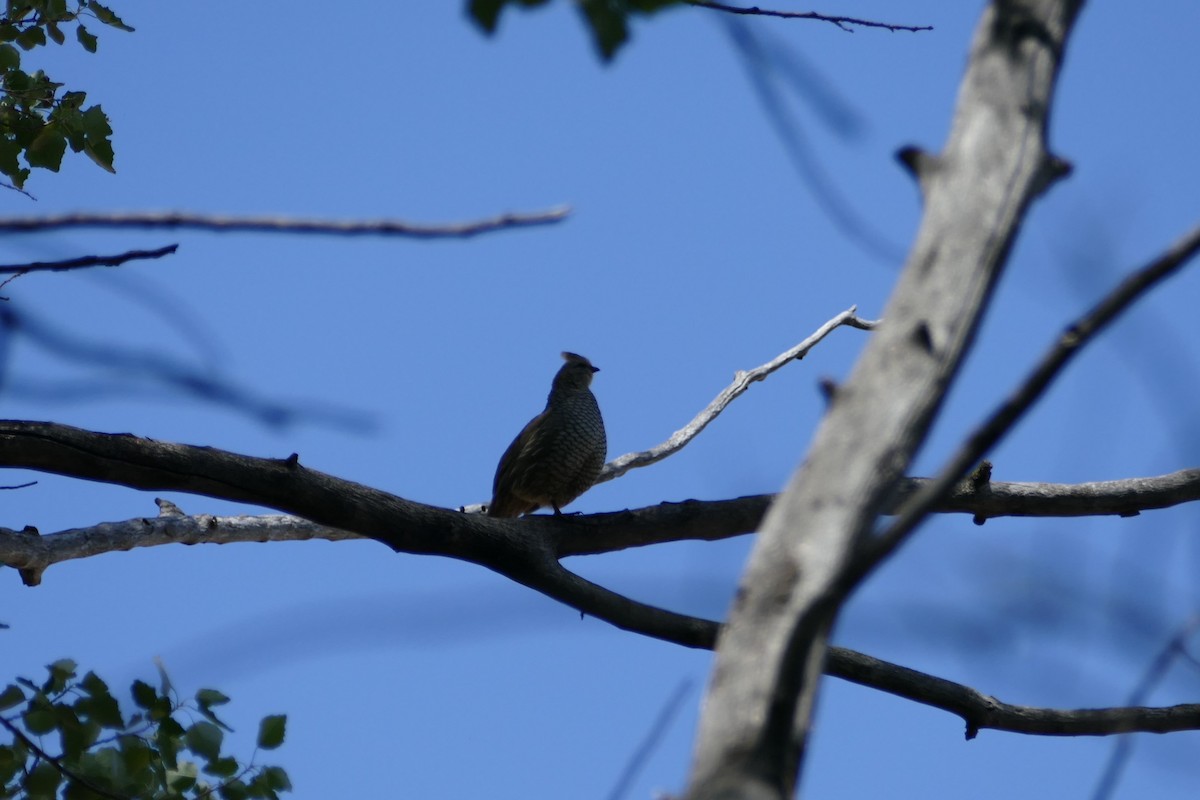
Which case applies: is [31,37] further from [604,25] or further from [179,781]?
[604,25]

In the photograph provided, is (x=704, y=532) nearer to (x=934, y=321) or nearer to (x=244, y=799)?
(x=244, y=799)

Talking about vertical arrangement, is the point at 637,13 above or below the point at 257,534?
below

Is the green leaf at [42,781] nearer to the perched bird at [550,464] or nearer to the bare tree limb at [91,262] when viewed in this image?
the bare tree limb at [91,262]

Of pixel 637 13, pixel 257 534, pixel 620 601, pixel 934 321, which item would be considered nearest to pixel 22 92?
pixel 257 534

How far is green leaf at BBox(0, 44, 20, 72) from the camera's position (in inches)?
196

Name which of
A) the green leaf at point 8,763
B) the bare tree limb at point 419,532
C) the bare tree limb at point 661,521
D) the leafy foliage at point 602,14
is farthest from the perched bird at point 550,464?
the leafy foliage at point 602,14

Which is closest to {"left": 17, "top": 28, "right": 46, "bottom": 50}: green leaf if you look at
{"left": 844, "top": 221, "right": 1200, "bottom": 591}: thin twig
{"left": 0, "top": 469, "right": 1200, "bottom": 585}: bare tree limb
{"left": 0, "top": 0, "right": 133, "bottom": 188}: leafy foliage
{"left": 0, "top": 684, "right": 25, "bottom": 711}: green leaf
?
{"left": 0, "top": 0, "right": 133, "bottom": 188}: leafy foliage

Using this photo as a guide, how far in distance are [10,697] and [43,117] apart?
2.58 metres

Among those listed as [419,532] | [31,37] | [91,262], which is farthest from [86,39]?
[91,262]

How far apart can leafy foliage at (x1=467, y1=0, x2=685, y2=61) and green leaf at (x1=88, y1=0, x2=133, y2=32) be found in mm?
3865

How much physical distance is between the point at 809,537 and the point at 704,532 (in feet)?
10.4

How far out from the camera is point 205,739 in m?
4.05

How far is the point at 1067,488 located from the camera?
519 centimetres

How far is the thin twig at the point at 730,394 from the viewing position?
6531 millimetres
